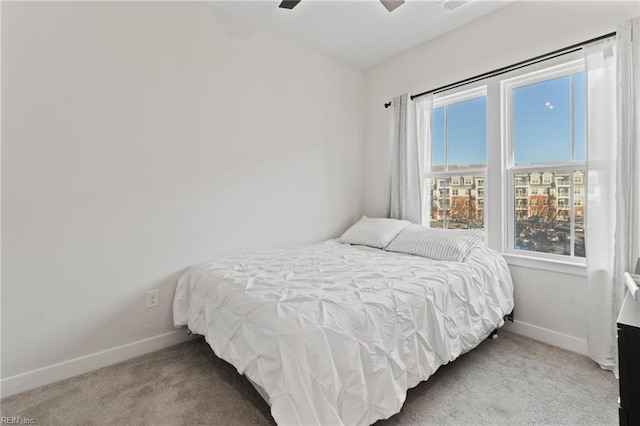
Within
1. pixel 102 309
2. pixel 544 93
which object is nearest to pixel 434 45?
pixel 544 93

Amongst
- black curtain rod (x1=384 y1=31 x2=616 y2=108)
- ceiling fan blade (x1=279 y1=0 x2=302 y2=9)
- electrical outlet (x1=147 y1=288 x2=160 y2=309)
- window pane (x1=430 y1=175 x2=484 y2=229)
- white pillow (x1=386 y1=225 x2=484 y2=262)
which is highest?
ceiling fan blade (x1=279 y1=0 x2=302 y2=9)

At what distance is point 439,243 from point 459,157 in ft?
3.43

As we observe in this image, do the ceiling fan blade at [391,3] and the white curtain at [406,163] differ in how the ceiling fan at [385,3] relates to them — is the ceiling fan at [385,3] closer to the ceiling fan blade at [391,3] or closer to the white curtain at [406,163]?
the ceiling fan blade at [391,3]

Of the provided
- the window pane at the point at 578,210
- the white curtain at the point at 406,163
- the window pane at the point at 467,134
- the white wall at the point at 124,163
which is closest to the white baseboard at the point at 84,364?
the white wall at the point at 124,163

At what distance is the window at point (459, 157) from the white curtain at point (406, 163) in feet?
0.50

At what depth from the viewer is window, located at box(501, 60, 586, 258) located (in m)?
2.21

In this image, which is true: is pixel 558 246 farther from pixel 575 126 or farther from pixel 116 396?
pixel 116 396

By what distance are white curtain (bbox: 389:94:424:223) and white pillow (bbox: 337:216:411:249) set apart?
219 mm

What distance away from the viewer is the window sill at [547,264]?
83.9 inches

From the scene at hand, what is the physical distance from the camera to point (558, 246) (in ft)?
7.62

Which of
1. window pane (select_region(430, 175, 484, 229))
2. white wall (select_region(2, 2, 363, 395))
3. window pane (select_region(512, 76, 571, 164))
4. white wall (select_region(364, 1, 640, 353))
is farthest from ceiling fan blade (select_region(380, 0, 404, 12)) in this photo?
window pane (select_region(430, 175, 484, 229))

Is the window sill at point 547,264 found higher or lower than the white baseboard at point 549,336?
higher

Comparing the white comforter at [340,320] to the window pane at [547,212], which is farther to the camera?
the window pane at [547,212]

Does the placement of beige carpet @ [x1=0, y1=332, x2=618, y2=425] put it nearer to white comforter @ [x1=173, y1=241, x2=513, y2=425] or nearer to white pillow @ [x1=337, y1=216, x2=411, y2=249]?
white comforter @ [x1=173, y1=241, x2=513, y2=425]
